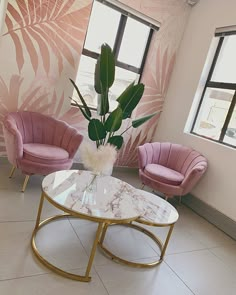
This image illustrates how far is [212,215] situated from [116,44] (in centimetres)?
268

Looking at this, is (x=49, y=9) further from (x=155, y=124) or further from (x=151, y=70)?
(x=155, y=124)

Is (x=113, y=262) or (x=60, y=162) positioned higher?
(x=60, y=162)

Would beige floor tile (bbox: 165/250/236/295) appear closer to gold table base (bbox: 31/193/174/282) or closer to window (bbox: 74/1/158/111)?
gold table base (bbox: 31/193/174/282)

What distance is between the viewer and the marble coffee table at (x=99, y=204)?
1.60 m

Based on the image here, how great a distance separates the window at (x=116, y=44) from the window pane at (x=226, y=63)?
107 cm

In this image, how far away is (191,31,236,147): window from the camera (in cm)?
321

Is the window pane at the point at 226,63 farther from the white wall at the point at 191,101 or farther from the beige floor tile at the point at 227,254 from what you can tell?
the beige floor tile at the point at 227,254

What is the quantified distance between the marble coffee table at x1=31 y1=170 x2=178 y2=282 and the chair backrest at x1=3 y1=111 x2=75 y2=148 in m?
0.99

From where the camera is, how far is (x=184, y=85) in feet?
12.3

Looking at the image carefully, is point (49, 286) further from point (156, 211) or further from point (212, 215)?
point (212, 215)

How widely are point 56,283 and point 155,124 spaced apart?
3097 mm

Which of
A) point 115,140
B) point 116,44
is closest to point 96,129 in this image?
point 115,140

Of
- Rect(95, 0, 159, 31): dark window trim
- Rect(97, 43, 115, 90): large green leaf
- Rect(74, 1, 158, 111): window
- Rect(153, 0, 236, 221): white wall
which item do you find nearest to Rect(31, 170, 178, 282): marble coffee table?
Rect(97, 43, 115, 90): large green leaf

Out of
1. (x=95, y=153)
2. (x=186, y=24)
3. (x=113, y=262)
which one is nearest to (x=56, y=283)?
(x=113, y=262)
